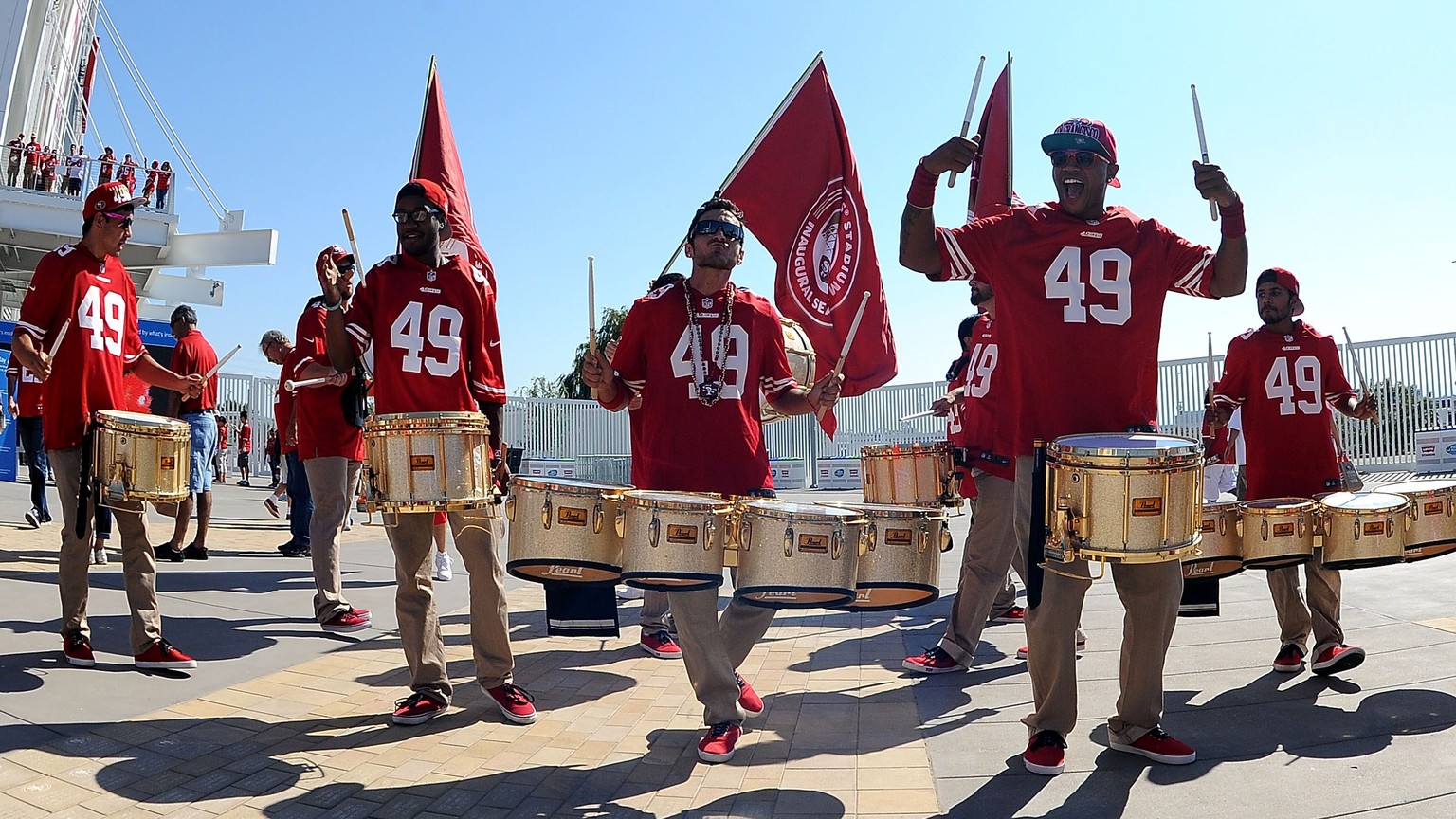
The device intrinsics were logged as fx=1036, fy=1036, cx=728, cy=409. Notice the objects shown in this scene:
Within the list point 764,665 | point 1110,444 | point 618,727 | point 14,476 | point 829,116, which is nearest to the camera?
point 1110,444

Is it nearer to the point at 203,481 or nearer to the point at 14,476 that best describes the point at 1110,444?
the point at 203,481

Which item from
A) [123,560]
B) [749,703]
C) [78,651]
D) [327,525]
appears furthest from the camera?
[327,525]

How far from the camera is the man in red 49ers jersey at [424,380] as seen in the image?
4477 mm

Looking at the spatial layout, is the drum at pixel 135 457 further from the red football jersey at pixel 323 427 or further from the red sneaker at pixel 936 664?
the red sneaker at pixel 936 664

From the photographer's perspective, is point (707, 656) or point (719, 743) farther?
point (707, 656)

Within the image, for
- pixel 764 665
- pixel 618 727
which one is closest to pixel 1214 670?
pixel 764 665

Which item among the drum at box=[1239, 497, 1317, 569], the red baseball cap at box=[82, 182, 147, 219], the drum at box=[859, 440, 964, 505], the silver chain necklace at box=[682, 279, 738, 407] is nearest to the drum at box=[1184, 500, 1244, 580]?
the drum at box=[1239, 497, 1317, 569]

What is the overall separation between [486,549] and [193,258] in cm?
2437

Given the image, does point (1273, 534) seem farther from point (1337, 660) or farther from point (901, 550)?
point (901, 550)

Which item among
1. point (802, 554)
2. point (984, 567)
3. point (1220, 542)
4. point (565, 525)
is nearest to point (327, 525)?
point (565, 525)

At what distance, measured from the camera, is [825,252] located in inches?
334

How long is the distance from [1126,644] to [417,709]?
2.90 metres

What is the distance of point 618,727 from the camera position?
4.50m

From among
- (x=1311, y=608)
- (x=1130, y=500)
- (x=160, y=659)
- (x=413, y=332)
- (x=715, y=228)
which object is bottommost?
(x=160, y=659)
